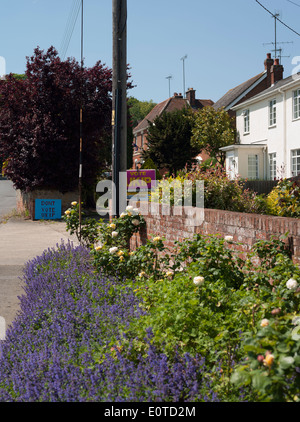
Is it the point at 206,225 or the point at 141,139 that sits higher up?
the point at 141,139

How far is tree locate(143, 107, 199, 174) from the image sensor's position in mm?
39531

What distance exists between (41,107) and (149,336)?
660 inches

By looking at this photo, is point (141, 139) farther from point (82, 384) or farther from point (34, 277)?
point (82, 384)

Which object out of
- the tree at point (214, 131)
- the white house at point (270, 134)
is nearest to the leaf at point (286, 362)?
the white house at point (270, 134)

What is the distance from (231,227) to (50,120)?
14060 millimetres

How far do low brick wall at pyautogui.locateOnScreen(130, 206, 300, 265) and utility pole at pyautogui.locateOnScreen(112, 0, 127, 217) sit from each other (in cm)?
93

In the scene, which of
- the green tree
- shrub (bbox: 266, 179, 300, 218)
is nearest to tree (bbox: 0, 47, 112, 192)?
shrub (bbox: 266, 179, 300, 218)

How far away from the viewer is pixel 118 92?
8250 mm

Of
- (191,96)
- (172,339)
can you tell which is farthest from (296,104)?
(191,96)

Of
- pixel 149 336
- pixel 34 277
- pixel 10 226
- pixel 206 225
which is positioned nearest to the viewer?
pixel 149 336

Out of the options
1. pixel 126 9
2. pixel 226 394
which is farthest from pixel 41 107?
pixel 226 394

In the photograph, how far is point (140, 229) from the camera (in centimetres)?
799

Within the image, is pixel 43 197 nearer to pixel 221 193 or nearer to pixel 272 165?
pixel 221 193

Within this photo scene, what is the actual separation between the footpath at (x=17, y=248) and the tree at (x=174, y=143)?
21530mm
